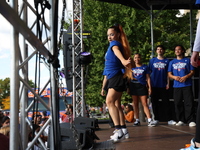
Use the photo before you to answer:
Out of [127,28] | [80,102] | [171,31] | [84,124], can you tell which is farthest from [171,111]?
[171,31]

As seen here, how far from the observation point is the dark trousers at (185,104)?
24.4 ft

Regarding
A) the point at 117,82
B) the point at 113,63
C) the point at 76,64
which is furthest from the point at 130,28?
the point at 117,82

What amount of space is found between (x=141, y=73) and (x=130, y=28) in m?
15.6

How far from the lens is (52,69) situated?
Answer: 255cm

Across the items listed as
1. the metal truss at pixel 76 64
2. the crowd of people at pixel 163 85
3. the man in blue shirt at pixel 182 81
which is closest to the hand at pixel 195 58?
the crowd of people at pixel 163 85

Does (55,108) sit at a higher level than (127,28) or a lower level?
lower

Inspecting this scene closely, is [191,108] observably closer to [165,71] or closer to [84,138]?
[165,71]

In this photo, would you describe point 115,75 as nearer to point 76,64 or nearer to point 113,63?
point 113,63

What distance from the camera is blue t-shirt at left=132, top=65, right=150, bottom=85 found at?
761 centimetres

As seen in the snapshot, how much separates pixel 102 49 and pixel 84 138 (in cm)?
1909

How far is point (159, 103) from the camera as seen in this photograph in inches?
351

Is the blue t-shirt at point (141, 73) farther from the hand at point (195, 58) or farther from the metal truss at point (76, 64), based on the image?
the hand at point (195, 58)

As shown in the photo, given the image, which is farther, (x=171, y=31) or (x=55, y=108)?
(x=171, y=31)

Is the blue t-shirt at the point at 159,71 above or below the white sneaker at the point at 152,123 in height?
above
